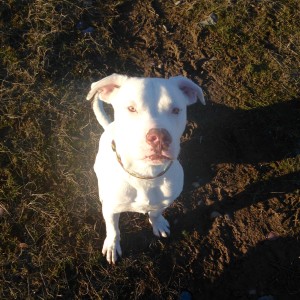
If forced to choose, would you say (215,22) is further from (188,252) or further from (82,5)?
(188,252)

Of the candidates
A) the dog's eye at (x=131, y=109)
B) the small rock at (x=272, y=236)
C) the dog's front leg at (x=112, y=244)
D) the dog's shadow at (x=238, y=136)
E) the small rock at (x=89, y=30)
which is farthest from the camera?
the small rock at (x=89, y=30)

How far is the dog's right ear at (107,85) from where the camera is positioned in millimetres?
3109

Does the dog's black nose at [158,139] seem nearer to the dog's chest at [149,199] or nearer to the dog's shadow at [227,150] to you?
the dog's chest at [149,199]

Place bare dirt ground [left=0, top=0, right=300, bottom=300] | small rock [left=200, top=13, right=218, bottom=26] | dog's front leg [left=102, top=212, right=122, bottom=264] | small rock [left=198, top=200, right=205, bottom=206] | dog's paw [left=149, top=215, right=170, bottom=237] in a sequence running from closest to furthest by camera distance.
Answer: dog's front leg [left=102, top=212, right=122, bottom=264]
bare dirt ground [left=0, top=0, right=300, bottom=300]
dog's paw [left=149, top=215, right=170, bottom=237]
small rock [left=198, top=200, right=205, bottom=206]
small rock [left=200, top=13, right=218, bottom=26]

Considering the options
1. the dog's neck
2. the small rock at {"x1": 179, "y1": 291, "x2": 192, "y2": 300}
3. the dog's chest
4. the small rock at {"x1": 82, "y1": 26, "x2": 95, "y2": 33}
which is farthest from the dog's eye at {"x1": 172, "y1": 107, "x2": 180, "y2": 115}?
the small rock at {"x1": 82, "y1": 26, "x2": 95, "y2": 33}

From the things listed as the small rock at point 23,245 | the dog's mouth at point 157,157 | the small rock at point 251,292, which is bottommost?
the small rock at point 251,292

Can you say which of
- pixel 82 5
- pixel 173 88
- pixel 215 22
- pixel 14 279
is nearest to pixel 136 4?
pixel 82 5

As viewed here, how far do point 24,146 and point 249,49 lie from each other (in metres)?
3.06

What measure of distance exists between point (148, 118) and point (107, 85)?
1.91 ft

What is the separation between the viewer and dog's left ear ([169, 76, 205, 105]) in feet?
10.5

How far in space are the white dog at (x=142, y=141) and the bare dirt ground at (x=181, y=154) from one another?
0.73 meters

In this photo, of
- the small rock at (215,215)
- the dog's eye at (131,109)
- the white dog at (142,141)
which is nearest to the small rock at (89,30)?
the white dog at (142,141)

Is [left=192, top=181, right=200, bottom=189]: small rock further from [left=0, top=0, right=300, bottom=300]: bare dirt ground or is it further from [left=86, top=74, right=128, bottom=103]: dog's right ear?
[left=86, top=74, right=128, bottom=103]: dog's right ear

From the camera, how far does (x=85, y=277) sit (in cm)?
405
